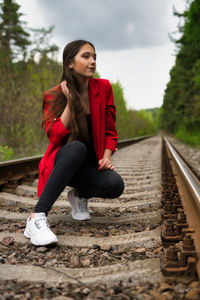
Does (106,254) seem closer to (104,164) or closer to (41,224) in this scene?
(41,224)

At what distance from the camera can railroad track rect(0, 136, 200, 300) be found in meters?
1.39

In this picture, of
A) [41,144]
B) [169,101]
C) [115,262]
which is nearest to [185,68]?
[169,101]

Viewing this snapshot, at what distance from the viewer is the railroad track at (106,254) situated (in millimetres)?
1395

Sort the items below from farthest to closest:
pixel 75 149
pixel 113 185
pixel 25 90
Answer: pixel 25 90
pixel 113 185
pixel 75 149

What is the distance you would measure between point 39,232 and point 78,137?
0.79 m

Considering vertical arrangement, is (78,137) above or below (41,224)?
above

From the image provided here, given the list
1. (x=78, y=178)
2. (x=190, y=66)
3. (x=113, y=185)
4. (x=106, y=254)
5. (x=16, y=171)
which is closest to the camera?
(x=106, y=254)

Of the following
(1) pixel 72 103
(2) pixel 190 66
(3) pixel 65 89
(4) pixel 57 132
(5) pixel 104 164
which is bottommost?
(5) pixel 104 164

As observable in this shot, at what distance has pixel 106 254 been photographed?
188 centimetres

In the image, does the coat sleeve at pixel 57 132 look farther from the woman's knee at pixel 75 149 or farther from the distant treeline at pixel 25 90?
the distant treeline at pixel 25 90

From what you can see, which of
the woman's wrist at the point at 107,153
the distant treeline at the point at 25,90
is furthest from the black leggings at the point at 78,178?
the distant treeline at the point at 25,90

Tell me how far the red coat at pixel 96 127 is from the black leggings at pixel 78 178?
0.08 meters

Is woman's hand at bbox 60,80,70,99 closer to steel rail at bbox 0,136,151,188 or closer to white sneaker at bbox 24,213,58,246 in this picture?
white sneaker at bbox 24,213,58,246

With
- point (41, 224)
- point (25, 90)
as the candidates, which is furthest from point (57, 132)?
point (25, 90)
